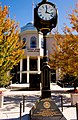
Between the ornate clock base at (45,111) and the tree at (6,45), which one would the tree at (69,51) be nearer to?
the tree at (6,45)

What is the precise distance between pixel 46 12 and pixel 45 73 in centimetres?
217

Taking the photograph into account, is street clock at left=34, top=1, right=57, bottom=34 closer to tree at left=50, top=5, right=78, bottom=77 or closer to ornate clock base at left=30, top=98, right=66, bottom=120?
ornate clock base at left=30, top=98, right=66, bottom=120

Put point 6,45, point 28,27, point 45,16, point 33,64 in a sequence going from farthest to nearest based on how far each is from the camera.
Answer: point 33,64 < point 28,27 < point 6,45 < point 45,16

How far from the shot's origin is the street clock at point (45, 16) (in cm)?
786

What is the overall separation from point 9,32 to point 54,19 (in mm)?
10045

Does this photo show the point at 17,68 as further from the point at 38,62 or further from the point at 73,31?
the point at 73,31

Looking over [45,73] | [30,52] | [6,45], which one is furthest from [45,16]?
[30,52]

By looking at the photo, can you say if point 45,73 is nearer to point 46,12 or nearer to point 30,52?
point 46,12

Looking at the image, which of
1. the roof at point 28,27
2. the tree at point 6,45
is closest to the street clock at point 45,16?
the tree at point 6,45

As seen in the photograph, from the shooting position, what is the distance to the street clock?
310 inches

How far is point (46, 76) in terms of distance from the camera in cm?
789

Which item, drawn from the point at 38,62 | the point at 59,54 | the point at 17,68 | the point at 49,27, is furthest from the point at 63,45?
the point at 17,68

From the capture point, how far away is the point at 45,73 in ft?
26.0

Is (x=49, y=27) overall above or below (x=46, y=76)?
above
